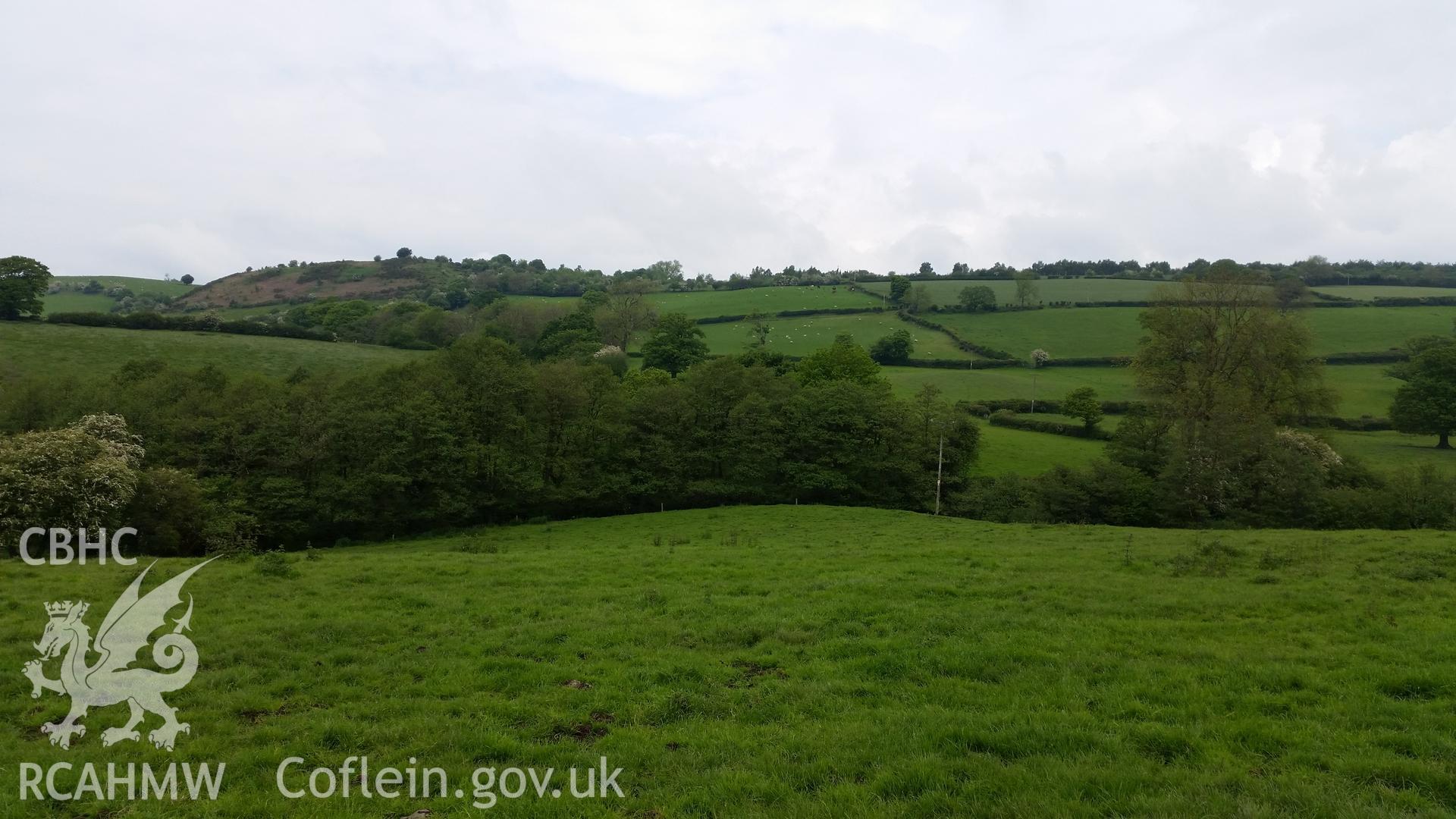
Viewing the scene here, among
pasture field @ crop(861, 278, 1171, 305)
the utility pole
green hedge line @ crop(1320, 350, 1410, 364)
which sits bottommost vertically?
the utility pole

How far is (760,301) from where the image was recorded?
128875 millimetres

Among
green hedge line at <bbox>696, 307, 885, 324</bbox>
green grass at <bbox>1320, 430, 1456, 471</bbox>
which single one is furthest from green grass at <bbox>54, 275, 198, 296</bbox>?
green grass at <bbox>1320, 430, 1456, 471</bbox>

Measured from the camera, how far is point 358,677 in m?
10.3

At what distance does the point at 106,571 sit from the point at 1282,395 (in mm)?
58118

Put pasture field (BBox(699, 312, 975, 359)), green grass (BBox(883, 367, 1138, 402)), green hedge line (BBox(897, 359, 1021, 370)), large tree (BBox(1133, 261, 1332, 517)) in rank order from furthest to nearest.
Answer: pasture field (BBox(699, 312, 975, 359))
green hedge line (BBox(897, 359, 1021, 370))
green grass (BBox(883, 367, 1138, 402))
large tree (BBox(1133, 261, 1332, 517))

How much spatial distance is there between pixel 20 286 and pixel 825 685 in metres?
104

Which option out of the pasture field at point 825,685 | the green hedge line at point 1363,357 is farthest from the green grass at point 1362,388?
the pasture field at point 825,685

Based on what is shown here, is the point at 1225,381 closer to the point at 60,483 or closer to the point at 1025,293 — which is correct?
the point at 60,483

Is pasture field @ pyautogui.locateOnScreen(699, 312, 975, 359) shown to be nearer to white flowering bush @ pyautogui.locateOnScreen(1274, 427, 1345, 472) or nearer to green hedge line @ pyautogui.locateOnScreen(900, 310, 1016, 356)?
green hedge line @ pyautogui.locateOnScreen(900, 310, 1016, 356)

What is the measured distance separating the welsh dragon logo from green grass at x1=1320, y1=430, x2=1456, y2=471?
62.1 meters

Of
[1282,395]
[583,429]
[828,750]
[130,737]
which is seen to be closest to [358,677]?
[130,737]

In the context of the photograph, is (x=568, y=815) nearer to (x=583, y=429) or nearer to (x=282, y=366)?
(x=583, y=429)

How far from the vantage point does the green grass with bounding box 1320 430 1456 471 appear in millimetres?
49438

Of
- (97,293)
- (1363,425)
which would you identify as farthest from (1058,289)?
(97,293)
